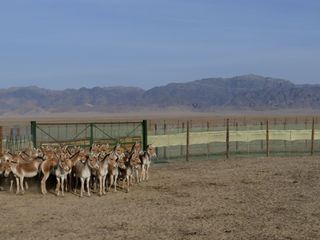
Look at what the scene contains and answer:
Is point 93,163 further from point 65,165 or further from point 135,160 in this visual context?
point 135,160

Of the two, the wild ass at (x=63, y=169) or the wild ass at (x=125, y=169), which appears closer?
the wild ass at (x=63, y=169)

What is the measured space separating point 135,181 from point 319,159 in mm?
10678

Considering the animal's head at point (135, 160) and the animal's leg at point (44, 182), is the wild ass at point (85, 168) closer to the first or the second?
the animal's leg at point (44, 182)

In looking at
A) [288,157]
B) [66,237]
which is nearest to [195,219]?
[66,237]

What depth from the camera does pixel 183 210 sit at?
15445mm

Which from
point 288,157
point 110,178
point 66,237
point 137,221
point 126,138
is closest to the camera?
point 66,237

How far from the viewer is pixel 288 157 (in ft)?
98.0

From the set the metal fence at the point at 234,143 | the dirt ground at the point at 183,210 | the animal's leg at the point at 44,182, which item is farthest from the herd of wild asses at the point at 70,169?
the metal fence at the point at 234,143

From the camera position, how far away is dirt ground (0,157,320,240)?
1293 centimetres

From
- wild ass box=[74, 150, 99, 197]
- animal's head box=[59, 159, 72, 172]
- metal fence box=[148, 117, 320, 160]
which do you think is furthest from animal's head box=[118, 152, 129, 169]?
metal fence box=[148, 117, 320, 160]

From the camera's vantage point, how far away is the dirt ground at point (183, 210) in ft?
42.4

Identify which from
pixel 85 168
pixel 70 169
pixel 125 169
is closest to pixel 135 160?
pixel 125 169

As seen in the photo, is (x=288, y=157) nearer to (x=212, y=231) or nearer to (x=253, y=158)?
(x=253, y=158)

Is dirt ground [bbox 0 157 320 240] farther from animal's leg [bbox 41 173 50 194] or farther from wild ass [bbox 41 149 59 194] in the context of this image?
wild ass [bbox 41 149 59 194]
